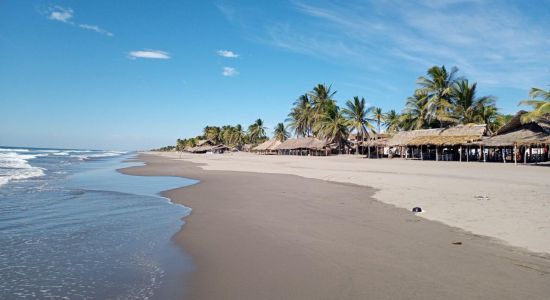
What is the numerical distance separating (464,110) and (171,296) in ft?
130

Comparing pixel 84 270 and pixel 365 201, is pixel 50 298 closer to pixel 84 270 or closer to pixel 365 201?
pixel 84 270

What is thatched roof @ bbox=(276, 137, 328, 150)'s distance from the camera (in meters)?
49.0

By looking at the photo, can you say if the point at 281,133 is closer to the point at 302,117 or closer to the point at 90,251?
the point at 302,117

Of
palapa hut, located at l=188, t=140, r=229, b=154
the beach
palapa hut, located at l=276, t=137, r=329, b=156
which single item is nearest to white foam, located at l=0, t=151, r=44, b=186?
the beach

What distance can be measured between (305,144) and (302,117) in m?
7.90

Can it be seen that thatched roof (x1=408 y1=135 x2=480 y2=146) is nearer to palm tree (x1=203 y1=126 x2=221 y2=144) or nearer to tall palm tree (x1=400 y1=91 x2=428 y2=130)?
tall palm tree (x1=400 y1=91 x2=428 y2=130)

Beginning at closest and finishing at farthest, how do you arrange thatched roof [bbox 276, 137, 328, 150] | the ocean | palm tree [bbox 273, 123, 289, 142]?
the ocean
thatched roof [bbox 276, 137, 328, 150]
palm tree [bbox 273, 123, 289, 142]

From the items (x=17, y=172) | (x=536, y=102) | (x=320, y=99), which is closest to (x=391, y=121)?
(x=320, y=99)

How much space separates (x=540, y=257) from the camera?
4.79 m

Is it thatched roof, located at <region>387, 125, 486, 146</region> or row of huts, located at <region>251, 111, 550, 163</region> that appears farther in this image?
thatched roof, located at <region>387, 125, 486, 146</region>

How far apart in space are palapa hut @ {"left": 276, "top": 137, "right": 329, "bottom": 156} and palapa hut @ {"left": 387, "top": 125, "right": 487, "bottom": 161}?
11.7m

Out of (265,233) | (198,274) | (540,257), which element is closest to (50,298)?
(198,274)

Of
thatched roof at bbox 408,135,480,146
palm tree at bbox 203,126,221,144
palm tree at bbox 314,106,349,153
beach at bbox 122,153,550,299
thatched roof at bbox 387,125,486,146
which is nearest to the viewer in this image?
beach at bbox 122,153,550,299

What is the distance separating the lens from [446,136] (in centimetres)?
3203
